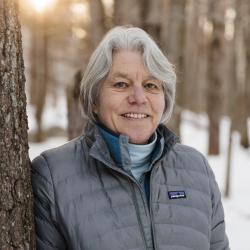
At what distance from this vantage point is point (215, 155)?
47.6 ft

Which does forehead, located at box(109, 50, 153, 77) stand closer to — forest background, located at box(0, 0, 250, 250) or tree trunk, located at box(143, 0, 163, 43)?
forest background, located at box(0, 0, 250, 250)

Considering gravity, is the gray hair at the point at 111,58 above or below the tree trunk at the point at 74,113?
above

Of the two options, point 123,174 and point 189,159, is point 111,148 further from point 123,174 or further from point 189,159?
point 189,159

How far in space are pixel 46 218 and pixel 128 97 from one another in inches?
24.2

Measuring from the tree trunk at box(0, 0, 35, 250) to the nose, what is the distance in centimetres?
46

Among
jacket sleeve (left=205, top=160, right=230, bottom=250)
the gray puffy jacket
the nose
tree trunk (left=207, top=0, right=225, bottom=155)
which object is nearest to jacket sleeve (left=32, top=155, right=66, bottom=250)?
the gray puffy jacket

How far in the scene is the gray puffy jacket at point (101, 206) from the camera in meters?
2.26

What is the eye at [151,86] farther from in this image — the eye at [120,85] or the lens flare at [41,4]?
the lens flare at [41,4]

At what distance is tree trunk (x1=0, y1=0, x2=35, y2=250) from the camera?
7.01ft

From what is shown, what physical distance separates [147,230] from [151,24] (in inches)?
234

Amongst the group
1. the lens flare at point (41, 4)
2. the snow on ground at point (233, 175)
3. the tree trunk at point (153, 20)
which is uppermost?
the lens flare at point (41, 4)

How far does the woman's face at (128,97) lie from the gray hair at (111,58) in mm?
26

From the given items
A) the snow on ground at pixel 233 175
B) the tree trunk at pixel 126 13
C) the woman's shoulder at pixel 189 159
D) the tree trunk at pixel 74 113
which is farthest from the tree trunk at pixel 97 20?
the woman's shoulder at pixel 189 159

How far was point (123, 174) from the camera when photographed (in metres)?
2.30
